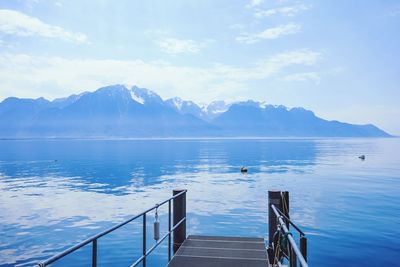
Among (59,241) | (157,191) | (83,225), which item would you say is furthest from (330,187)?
(59,241)

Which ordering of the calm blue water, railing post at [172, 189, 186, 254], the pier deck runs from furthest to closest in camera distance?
the calm blue water, railing post at [172, 189, 186, 254], the pier deck

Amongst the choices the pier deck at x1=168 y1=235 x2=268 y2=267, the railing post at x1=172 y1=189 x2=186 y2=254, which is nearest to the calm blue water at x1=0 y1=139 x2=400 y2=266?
the railing post at x1=172 y1=189 x2=186 y2=254

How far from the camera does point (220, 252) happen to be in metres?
10.7

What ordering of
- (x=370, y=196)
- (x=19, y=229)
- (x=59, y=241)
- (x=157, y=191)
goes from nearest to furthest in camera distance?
(x=59, y=241), (x=19, y=229), (x=370, y=196), (x=157, y=191)

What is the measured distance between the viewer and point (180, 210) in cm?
1171

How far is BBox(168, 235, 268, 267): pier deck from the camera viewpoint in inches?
381

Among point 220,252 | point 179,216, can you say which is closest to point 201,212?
point 179,216

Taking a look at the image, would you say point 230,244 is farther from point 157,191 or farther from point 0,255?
point 157,191

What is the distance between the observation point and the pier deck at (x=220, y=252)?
967cm

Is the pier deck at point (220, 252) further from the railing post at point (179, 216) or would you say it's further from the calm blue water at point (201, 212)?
the calm blue water at point (201, 212)

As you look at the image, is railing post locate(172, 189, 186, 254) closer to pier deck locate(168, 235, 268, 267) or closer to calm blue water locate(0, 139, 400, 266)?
pier deck locate(168, 235, 268, 267)

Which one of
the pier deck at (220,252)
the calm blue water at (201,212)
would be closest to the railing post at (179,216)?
the pier deck at (220,252)

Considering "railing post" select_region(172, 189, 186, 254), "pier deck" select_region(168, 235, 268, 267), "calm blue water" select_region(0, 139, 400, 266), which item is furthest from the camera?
"calm blue water" select_region(0, 139, 400, 266)

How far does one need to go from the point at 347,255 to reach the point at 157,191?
23596 millimetres
